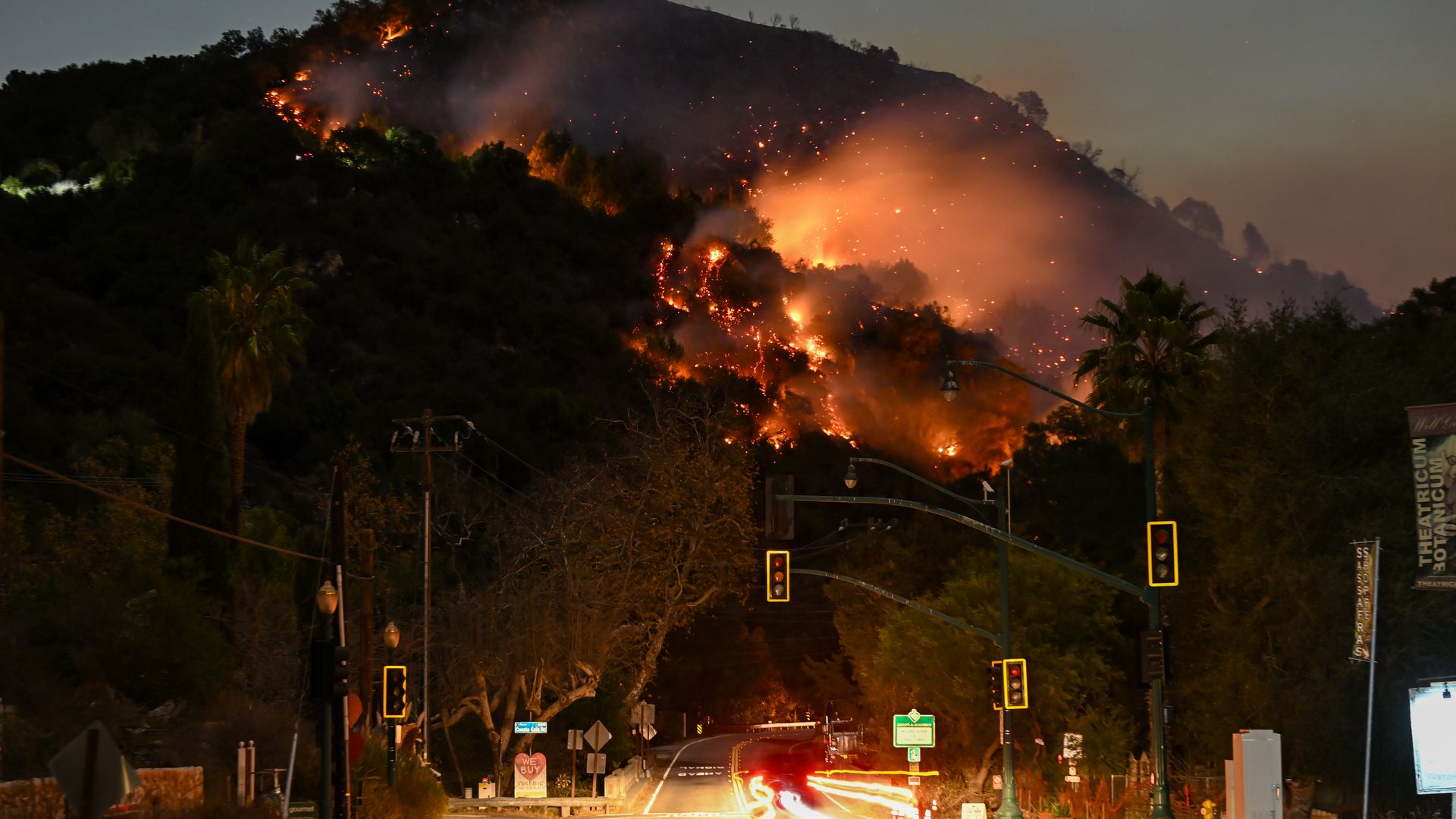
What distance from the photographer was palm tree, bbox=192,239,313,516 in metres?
53.9

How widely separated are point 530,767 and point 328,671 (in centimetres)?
2124

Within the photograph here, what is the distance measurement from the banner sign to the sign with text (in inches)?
1072

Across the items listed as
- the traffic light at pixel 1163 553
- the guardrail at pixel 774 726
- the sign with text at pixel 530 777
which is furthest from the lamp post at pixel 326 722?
the guardrail at pixel 774 726

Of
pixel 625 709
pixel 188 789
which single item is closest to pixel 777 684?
pixel 625 709

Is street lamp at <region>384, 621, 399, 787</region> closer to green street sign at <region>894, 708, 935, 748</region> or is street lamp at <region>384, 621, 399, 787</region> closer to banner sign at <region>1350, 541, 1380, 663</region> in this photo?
green street sign at <region>894, 708, 935, 748</region>

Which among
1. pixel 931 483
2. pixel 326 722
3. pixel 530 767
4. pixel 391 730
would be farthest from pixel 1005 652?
pixel 326 722

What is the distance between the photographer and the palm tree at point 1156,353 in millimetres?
43938

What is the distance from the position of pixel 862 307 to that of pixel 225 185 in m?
89.6

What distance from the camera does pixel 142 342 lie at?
10288 cm

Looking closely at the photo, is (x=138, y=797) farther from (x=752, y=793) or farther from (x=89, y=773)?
(x=752, y=793)

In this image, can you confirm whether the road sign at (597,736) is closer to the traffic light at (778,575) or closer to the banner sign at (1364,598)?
the traffic light at (778,575)

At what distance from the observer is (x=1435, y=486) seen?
83.0ft

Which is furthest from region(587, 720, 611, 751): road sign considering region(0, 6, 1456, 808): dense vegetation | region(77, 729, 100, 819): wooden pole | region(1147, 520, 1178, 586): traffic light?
region(77, 729, 100, 819): wooden pole

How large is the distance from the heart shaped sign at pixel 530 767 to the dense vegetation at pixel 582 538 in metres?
6.44
